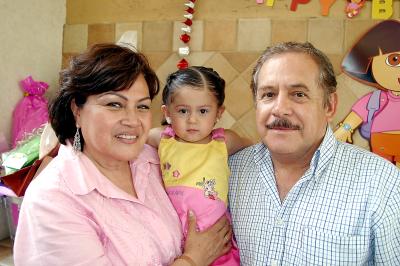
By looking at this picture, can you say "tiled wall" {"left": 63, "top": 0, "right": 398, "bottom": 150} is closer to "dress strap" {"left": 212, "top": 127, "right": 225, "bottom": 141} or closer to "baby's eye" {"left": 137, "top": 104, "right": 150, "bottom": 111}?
"dress strap" {"left": 212, "top": 127, "right": 225, "bottom": 141}

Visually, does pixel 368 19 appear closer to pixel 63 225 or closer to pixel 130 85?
pixel 130 85

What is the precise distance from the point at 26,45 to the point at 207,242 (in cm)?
152

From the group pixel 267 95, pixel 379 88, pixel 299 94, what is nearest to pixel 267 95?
pixel 267 95

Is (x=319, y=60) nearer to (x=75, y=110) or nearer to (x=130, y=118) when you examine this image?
(x=130, y=118)

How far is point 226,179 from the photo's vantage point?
1.40 metres

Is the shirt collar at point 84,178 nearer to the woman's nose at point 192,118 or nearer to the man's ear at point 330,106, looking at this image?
the woman's nose at point 192,118

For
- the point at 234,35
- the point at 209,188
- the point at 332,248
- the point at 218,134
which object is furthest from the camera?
the point at 234,35

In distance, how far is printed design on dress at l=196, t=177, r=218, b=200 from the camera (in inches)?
52.7

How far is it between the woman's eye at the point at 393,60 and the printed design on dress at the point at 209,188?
100 centimetres

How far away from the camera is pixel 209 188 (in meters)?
1.35

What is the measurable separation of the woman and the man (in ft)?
0.64

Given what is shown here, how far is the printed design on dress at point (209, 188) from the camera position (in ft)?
4.39

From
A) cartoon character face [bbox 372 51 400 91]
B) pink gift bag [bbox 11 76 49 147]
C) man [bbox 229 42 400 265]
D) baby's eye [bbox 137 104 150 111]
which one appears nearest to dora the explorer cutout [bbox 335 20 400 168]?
cartoon character face [bbox 372 51 400 91]

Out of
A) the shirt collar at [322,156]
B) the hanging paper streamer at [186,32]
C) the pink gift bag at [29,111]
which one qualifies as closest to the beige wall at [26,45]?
the pink gift bag at [29,111]
